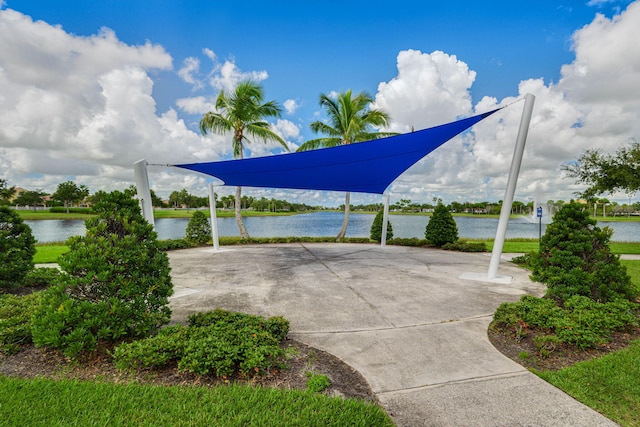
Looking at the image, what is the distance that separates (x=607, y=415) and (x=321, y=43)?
7.46m

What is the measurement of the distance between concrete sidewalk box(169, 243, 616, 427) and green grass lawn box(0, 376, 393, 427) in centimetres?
41

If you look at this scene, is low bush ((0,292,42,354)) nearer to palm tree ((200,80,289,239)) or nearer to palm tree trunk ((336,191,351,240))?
palm tree ((200,80,289,239))

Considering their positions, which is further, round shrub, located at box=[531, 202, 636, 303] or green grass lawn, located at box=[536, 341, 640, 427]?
round shrub, located at box=[531, 202, 636, 303]

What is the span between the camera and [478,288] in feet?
16.0

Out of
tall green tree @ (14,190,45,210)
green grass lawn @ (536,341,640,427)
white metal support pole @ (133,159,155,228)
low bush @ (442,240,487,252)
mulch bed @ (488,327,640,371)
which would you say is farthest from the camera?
tall green tree @ (14,190,45,210)

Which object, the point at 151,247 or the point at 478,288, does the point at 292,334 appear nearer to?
the point at 151,247

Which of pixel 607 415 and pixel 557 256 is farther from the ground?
pixel 557 256

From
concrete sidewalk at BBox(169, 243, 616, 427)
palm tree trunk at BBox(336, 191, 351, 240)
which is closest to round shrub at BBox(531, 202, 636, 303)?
concrete sidewalk at BBox(169, 243, 616, 427)

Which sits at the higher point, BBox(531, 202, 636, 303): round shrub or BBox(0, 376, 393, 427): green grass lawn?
BBox(531, 202, 636, 303): round shrub

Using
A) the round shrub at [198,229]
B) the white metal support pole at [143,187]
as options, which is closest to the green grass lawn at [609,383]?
the white metal support pole at [143,187]

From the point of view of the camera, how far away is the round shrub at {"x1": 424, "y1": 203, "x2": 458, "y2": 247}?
9984 mm

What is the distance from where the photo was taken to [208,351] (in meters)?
2.14

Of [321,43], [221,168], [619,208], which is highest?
[321,43]

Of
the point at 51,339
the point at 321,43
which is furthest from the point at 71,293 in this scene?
the point at 321,43
